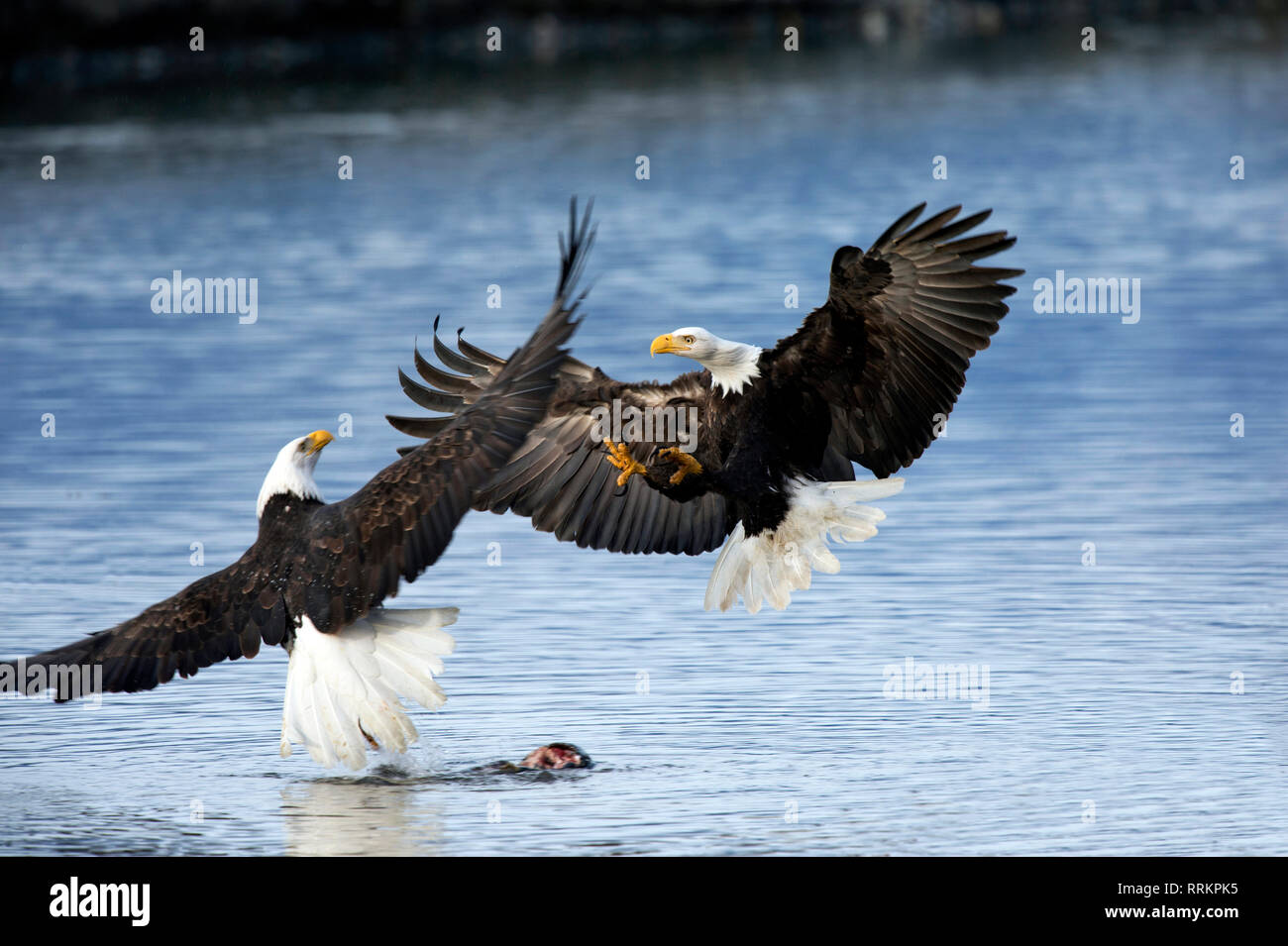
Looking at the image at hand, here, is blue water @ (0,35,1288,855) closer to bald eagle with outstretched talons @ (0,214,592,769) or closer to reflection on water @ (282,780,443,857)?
reflection on water @ (282,780,443,857)

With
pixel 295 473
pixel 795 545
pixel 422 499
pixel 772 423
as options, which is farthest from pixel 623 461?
pixel 295 473

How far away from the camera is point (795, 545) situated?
809 centimetres

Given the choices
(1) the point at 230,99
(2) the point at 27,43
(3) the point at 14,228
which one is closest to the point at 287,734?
(3) the point at 14,228

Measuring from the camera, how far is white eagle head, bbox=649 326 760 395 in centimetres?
797

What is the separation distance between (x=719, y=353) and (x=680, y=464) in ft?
1.41

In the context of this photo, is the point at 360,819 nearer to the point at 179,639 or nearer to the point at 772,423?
the point at 179,639

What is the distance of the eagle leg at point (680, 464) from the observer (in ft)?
26.1

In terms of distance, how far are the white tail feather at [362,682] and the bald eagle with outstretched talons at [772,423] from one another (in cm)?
100

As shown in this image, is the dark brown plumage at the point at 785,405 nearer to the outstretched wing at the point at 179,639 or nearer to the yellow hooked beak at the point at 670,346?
the yellow hooked beak at the point at 670,346

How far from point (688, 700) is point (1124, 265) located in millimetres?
10423

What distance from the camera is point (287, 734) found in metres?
7.27

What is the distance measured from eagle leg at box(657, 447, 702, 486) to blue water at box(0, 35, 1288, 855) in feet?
2.71

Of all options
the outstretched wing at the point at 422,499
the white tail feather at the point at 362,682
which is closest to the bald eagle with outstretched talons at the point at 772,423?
the outstretched wing at the point at 422,499

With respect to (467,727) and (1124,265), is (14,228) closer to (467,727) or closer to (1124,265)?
(1124,265)
